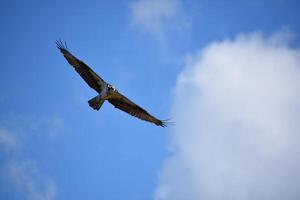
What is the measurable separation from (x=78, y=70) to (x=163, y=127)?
5.67 meters

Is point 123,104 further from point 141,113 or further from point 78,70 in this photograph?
point 78,70

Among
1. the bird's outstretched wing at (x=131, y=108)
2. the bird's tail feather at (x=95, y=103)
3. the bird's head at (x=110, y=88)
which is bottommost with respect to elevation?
the bird's tail feather at (x=95, y=103)

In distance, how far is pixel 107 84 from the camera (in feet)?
96.1

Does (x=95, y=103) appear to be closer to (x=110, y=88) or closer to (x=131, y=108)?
(x=110, y=88)

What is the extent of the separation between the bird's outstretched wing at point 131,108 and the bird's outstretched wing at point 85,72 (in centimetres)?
104

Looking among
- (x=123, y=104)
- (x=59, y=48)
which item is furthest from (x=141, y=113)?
(x=59, y=48)

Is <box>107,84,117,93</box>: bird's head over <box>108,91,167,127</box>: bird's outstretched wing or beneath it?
beneath

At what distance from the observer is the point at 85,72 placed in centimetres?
2966

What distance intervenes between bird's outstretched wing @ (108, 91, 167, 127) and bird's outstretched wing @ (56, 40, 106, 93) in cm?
104

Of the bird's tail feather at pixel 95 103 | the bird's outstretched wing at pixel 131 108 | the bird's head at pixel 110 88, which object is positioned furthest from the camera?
the bird's outstretched wing at pixel 131 108

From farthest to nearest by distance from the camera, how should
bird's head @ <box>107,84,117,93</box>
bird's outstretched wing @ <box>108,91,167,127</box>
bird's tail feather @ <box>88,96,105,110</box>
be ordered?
bird's outstretched wing @ <box>108,91,167,127</box>, bird's head @ <box>107,84,117,93</box>, bird's tail feather @ <box>88,96,105,110</box>

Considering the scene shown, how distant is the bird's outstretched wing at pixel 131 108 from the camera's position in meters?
30.5

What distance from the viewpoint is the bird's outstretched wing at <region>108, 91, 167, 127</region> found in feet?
100

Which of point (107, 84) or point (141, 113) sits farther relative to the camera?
point (141, 113)
